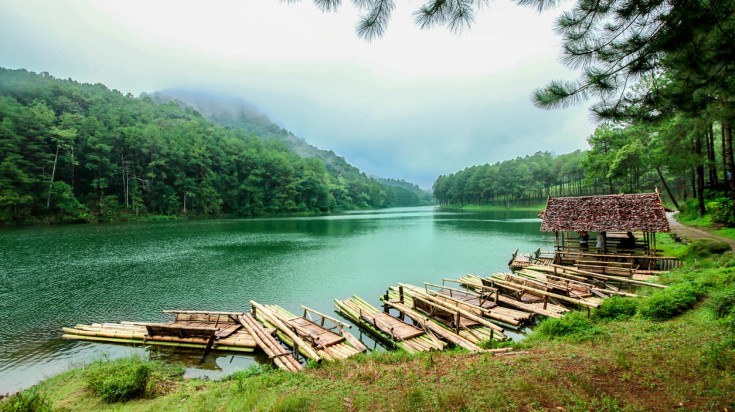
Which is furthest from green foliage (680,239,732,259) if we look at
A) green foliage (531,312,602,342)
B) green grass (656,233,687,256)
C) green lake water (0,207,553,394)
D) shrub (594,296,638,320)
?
green foliage (531,312,602,342)

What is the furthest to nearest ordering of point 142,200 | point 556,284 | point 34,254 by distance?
1. point 142,200
2. point 34,254
3. point 556,284

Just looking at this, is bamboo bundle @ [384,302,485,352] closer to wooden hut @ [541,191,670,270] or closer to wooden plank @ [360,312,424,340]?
wooden plank @ [360,312,424,340]

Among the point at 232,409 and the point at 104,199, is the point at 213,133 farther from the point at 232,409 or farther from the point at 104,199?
the point at 232,409

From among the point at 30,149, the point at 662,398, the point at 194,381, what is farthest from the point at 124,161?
the point at 662,398

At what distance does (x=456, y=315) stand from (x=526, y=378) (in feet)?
18.7

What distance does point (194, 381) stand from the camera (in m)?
9.34

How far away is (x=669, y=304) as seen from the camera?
10.2 meters

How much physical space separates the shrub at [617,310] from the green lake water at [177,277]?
10262 mm

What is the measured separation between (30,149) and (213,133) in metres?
53.5

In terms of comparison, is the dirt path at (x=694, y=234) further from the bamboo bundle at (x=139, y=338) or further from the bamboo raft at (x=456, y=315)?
the bamboo bundle at (x=139, y=338)

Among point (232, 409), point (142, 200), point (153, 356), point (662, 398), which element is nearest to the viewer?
point (662, 398)

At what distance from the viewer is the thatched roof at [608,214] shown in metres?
19.6

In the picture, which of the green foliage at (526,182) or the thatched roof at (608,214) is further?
the green foliage at (526,182)

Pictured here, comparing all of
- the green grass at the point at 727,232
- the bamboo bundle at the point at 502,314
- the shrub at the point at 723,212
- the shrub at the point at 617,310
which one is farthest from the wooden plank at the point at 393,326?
the shrub at the point at 723,212
